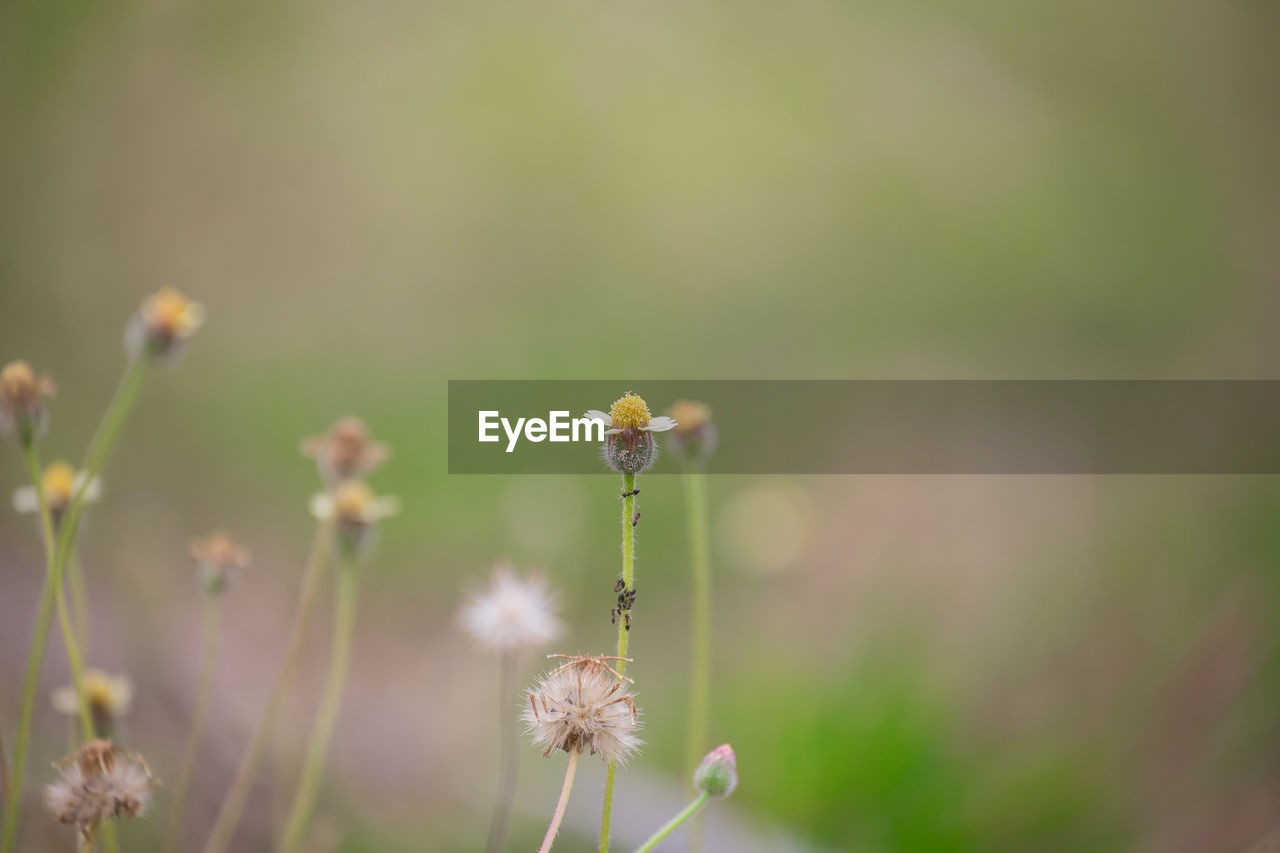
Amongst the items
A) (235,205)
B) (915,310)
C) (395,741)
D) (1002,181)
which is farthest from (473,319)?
(1002,181)

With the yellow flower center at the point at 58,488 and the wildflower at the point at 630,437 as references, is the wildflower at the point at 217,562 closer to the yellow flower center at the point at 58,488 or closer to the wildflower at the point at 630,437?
the yellow flower center at the point at 58,488

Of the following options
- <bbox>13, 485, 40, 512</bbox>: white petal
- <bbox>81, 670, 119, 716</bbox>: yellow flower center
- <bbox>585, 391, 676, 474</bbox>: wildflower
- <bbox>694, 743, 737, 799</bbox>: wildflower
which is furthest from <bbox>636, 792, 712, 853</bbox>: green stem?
<bbox>13, 485, 40, 512</bbox>: white petal

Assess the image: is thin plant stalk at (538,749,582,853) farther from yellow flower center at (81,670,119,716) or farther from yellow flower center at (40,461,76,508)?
yellow flower center at (40,461,76,508)

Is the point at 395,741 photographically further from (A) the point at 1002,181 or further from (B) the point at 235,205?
(A) the point at 1002,181

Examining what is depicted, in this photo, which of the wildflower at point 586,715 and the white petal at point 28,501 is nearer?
the wildflower at point 586,715

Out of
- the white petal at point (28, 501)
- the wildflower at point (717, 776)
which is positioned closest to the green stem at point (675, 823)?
the wildflower at point (717, 776)

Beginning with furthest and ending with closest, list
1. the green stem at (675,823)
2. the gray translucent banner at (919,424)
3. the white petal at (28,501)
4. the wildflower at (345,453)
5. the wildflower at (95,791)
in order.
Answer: the gray translucent banner at (919,424)
the wildflower at (345,453)
the white petal at (28,501)
the wildflower at (95,791)
the green stem at (675,823)
